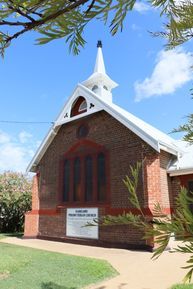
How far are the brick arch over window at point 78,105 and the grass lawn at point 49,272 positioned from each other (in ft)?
28.3

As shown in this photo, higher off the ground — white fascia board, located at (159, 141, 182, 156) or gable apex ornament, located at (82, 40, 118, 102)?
gable apex ornament, located at (82, 40, 118, 102)

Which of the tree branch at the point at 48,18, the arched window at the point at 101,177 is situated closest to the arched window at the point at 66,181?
the arched window at the point at 101,177

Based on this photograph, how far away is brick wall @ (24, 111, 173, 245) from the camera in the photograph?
12.2m

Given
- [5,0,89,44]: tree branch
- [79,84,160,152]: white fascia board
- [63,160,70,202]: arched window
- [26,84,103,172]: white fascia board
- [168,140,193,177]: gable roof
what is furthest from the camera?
[26,84,103,172]: white fascia board

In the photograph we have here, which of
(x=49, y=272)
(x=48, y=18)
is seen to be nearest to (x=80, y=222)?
(x=49, y=272)

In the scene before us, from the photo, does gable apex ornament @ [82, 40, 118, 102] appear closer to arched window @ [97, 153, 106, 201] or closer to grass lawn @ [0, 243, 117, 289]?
arched window @ [97, 153, 106, 201]

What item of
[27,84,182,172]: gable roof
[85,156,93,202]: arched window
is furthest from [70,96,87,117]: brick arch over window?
[85,156,93,202]: arched window

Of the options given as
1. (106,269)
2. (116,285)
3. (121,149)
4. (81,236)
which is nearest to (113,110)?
(121,149)

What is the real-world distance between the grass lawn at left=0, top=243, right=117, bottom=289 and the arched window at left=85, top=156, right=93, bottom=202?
464cm

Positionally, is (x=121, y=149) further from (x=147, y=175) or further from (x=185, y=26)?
(x=185, y=26)

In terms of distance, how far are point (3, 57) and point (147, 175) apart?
10.9 m

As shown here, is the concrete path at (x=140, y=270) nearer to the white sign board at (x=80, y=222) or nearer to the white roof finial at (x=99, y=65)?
the white sign board at (x=80, y=222)

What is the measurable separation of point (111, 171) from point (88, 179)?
1566 mm

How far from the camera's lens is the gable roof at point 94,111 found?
40.7ft
